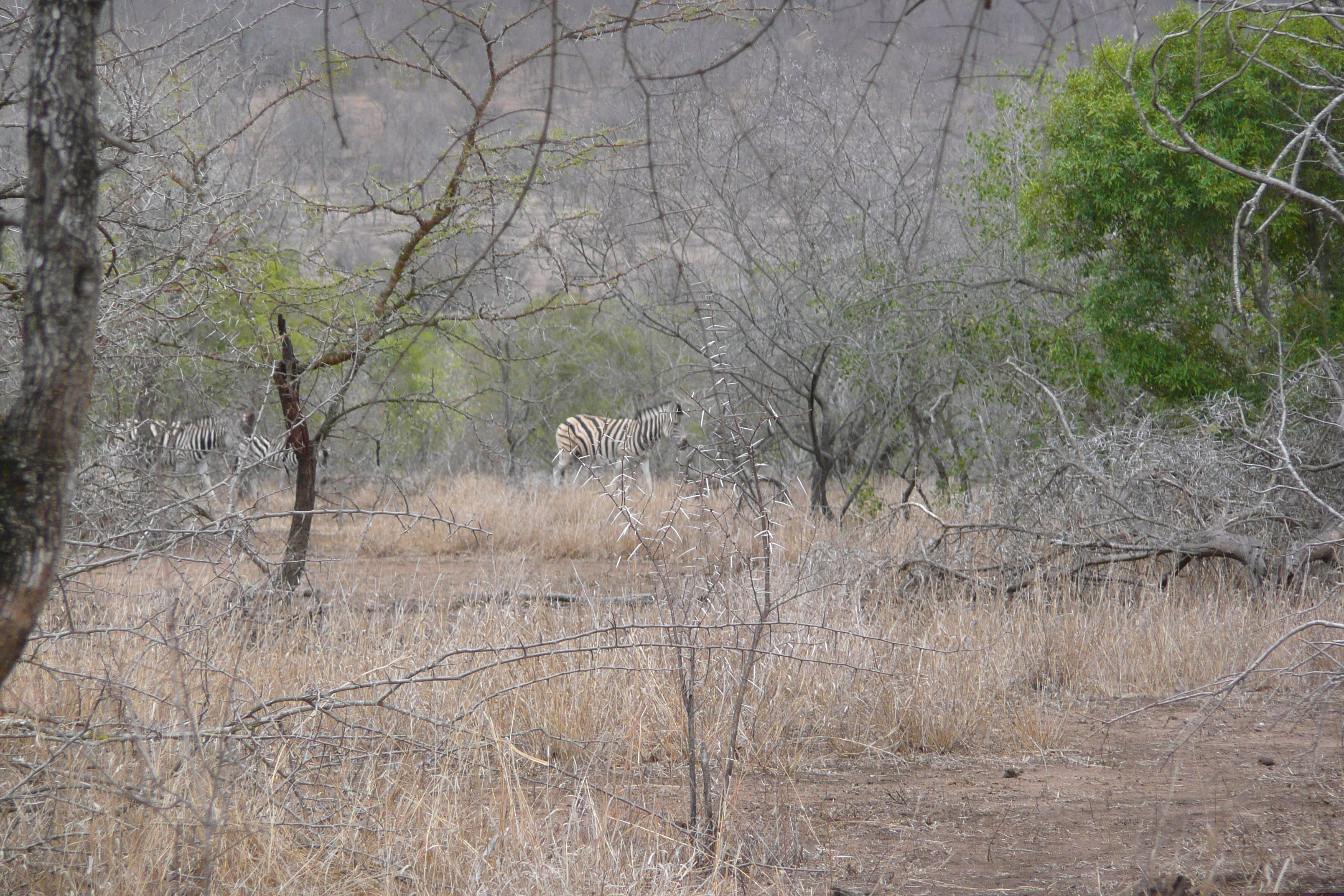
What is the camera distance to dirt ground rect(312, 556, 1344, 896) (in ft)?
10.3

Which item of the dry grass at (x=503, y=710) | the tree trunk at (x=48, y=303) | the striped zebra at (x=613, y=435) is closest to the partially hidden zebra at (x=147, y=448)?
the dry grass at (x=503, y=710)

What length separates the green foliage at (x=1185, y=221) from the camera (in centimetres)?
876

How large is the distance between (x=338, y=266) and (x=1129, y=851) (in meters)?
7.53

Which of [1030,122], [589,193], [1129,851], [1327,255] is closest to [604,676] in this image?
[1129,851]

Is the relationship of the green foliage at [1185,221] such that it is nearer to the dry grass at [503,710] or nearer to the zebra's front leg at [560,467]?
the dry grass at [503,710]

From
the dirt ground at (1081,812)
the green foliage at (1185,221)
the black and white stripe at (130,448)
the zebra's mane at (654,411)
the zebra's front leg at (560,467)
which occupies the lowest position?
the dirt ground at (1081,812)

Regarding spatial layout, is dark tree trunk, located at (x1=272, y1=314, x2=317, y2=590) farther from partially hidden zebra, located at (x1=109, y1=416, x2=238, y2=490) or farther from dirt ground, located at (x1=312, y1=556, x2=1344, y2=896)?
dirt ground, located at (x1=312, y1=556, x2=1344, y2=896)

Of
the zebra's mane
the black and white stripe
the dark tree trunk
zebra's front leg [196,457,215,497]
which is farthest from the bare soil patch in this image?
the zebra's mane

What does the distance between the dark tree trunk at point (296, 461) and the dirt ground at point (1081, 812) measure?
3891mm

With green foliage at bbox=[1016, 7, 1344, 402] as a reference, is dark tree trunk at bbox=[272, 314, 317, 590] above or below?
below

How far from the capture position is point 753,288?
39.1ft

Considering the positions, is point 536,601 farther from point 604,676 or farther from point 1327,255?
point 1327,255

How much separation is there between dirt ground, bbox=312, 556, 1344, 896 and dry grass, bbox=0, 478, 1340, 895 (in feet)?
0.34

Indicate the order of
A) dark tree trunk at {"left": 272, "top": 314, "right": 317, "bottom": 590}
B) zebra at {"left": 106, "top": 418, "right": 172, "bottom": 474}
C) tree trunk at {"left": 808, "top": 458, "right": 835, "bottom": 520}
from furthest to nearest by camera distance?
tree trunk at {"left": 808, "top": 458, "right": 835, "bottom": 520} → dark tree trunk at {"left": 272, "top": 314, "right": 317, "bottom": 590} → zebra at {"left": 106, "top": 418, "right": 172, "bottom": 474}
